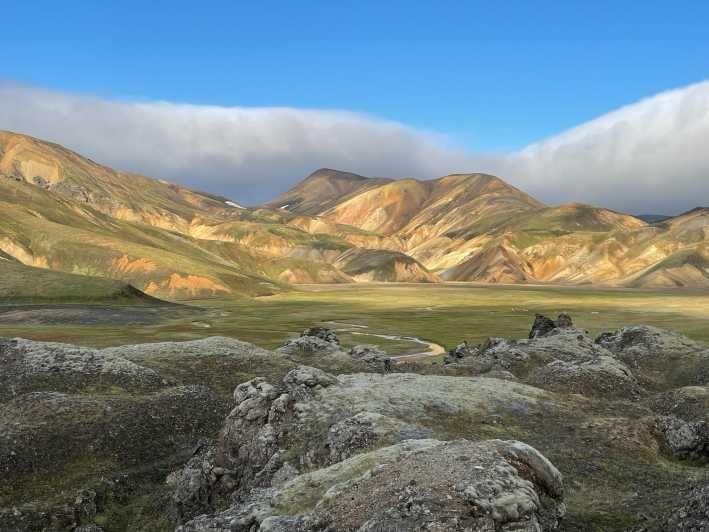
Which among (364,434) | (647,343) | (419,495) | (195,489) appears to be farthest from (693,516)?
(647,343)

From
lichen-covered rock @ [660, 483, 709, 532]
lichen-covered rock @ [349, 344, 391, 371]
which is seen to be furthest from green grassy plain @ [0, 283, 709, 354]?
lichen-covered rock @ [660, 483, 709, 532]

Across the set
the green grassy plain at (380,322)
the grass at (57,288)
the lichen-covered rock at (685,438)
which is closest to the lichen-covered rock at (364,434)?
the lichen-covered rock at (685,438)

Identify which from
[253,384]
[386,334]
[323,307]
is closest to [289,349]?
[253,384]

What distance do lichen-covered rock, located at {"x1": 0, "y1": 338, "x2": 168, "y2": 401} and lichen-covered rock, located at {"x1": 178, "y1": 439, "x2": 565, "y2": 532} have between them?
2664 centimetres

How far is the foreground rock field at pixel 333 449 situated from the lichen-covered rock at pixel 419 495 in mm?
69

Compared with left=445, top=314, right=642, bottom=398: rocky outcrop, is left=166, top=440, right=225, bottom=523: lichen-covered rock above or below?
below

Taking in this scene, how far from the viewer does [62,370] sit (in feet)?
152

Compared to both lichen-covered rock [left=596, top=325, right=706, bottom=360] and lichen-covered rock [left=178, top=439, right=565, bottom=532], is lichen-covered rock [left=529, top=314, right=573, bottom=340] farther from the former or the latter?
lichen-covered rock [left=178, top=439, right=565, bottom=532]

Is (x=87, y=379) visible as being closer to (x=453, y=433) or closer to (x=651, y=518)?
(x=453, y=433)

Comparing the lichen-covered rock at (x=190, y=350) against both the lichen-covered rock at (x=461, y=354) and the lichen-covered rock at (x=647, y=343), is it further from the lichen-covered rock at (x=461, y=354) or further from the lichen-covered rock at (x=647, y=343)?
the lichen-covered rock at (x=647, y=343)

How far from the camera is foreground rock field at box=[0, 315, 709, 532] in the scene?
19.7m

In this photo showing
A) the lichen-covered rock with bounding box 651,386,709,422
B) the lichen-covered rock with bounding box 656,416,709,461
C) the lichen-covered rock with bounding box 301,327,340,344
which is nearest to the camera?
the lichen-covered rock with bounding box 656,416,709,461

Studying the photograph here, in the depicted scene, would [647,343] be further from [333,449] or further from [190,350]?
[333,449]

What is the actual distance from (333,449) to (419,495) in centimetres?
1030
